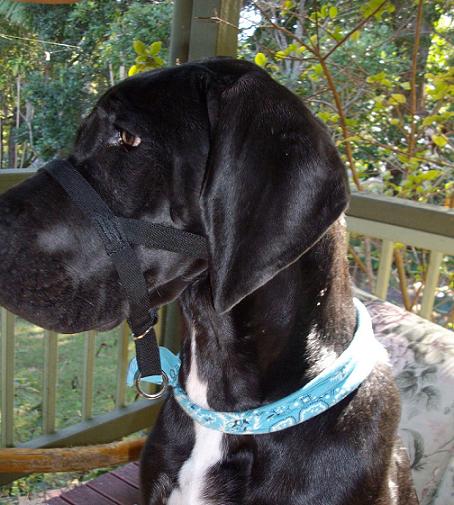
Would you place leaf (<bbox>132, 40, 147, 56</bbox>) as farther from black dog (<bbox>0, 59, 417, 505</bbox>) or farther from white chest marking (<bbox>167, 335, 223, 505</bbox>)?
white chest marking (<bbox>167, 335, 223, 505</bbox>)

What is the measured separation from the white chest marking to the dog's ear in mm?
338

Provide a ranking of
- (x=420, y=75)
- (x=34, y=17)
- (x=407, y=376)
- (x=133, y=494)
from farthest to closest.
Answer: (x=420, y=75), (x=34, y=17), (x=133, y=494), (x=407, y=376)

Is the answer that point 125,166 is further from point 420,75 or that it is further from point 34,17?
point 420,75


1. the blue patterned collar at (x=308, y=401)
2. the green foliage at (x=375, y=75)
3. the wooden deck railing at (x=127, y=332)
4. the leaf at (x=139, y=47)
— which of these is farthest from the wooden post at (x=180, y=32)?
the blue patterned collar at (x=308, y=401)

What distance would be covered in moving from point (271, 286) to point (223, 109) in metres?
0.34

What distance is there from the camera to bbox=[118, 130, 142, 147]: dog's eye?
1.21m

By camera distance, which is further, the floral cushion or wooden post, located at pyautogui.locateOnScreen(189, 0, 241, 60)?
wooden post, located at pyautogui.locateOnScreen(189, 0, 241, 60)

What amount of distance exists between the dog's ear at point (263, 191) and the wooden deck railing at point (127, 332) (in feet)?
4.66

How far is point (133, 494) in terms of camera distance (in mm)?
2072

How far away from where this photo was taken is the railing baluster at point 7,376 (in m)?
2.60

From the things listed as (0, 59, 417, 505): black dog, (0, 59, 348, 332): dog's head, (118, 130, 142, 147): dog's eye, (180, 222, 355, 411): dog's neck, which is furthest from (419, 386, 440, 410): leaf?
(118, 130, 142, 147): dog's eye

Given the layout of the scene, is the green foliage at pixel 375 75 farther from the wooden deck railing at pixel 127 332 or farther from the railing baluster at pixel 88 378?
the railing baluster at pixel 88 378

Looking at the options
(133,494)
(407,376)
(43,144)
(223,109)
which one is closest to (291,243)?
(223,109)

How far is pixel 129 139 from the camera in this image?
3.97 feet
